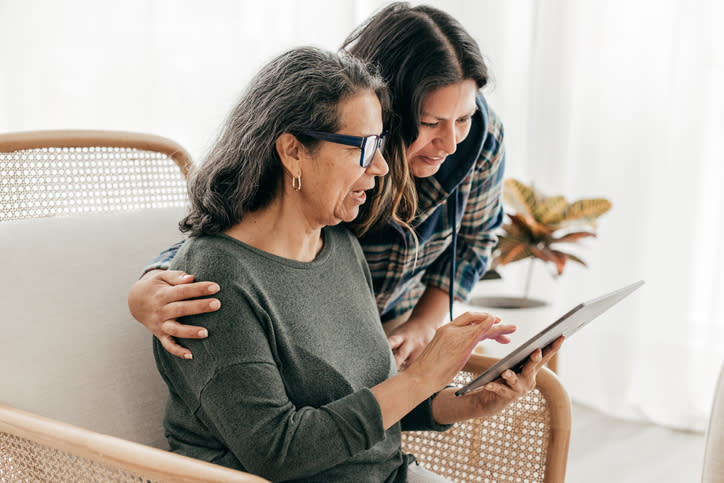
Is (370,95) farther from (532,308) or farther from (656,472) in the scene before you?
(656,472)

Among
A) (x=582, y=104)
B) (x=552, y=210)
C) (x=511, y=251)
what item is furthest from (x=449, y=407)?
(x=582, y=104)

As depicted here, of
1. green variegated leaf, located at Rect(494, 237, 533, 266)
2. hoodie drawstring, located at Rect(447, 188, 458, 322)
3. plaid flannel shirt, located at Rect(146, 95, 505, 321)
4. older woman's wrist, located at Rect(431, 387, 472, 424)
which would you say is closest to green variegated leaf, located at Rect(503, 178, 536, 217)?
green variegated leaf, located at Rect(494, 237, 533, 266)

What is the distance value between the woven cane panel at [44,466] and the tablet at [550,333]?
50 cm

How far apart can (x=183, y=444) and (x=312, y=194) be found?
413 millimetres

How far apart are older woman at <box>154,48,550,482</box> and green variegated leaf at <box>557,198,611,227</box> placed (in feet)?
4.24

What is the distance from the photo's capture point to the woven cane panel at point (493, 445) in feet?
4.17

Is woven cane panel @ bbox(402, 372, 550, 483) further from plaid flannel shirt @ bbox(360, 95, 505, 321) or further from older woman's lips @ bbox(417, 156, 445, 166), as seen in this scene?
older woman's lips @ bbox(417, 156, 445, 166)

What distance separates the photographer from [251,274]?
1.01 m

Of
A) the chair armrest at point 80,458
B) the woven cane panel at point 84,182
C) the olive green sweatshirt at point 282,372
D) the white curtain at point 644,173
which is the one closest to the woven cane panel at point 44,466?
the chair armrest at point 80,458

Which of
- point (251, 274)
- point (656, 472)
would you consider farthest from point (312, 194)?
point (656, 472)

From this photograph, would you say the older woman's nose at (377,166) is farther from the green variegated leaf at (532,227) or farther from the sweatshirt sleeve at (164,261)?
the green variegated leaf at (532,227)

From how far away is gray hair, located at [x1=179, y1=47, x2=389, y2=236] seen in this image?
1.04 meters

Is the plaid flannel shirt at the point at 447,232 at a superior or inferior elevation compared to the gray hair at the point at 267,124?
inferior

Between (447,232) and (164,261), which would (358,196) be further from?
(447,232)
